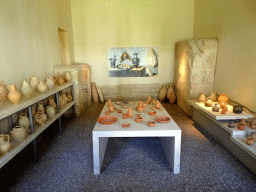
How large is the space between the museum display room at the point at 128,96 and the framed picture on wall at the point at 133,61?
4cm

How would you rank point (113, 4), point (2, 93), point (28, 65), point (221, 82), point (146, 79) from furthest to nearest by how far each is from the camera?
point (146, 79) < point (113, 4) < point (221, 82) < point (28, 65) < point (2, 93)

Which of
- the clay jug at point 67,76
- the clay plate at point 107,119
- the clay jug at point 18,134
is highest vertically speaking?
the clay jug at point 67,76

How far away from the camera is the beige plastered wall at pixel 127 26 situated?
7102 millimetres

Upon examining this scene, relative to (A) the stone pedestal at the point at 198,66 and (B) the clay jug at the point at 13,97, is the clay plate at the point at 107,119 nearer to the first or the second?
(B) the clay jug at the point at 13,97

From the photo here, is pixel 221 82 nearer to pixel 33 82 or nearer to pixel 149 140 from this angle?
pixel 149 140

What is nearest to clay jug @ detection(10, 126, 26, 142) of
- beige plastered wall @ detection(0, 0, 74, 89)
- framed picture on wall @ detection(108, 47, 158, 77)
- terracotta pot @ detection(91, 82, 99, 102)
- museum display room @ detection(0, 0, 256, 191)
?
museum display room @ detection(0, 0, 256, 191)

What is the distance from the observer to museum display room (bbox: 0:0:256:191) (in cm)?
283

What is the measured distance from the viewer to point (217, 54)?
5309 millimetres

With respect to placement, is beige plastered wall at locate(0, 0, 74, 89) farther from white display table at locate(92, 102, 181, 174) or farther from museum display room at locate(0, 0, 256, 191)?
white display table at locate(92, 102, 181, 174)

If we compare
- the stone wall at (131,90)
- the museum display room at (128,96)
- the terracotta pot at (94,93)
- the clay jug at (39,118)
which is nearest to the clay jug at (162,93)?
the museum display room at (128,96)

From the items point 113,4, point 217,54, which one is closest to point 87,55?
point 113,4

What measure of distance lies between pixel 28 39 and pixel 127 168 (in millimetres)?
3476

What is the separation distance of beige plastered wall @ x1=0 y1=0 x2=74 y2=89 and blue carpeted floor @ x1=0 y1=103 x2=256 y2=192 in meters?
1.57

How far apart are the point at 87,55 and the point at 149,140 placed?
4.79 m
